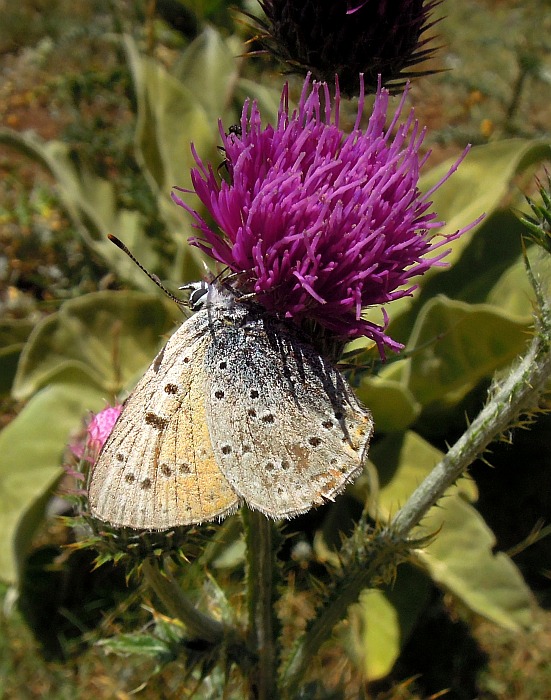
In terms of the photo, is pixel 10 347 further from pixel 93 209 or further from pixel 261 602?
pixel 261 602

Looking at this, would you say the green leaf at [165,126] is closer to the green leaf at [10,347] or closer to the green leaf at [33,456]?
the green leaf at [10,347]

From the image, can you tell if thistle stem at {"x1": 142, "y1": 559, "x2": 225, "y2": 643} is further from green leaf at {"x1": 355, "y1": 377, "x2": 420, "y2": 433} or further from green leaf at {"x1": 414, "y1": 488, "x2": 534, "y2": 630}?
green leaf at {"x1": 355, "y1": 377, "x2": 420, "y2": 433}

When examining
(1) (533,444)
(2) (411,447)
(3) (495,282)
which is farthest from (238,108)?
(1) (533,444)

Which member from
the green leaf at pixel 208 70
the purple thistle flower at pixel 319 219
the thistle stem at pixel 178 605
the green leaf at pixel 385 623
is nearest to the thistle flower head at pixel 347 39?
the purple thistle flower at pixel 319 219

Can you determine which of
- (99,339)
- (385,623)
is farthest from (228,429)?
(99,339)

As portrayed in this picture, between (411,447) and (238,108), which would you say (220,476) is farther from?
(238,108)

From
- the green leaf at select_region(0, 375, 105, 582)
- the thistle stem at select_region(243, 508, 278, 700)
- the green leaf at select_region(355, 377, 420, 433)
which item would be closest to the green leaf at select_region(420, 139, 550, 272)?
the green leaf at select_region(355, 377, 420, 433)
